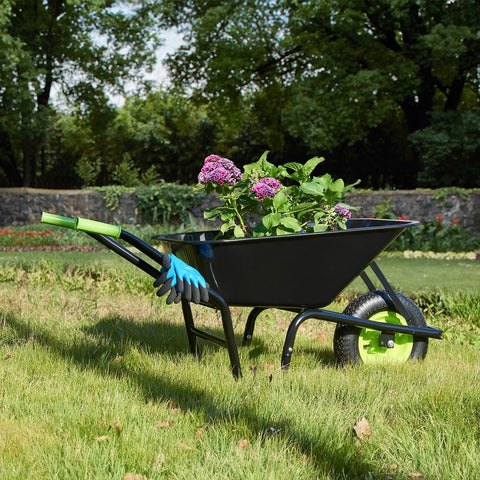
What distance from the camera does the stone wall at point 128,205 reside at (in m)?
9.47

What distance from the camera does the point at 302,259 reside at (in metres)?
2.32

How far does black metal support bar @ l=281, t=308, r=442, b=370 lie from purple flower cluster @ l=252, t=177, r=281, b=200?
0.58 meters

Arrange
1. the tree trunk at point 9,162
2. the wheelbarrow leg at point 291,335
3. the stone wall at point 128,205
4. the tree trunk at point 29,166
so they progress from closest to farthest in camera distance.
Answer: the wheelbarrow leg at point 291,335 < the stone wall at point 128,205 < the tree trunk at point 29,166 < the tree trunk at point 9,162

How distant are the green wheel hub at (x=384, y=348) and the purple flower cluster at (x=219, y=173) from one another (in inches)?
42.1

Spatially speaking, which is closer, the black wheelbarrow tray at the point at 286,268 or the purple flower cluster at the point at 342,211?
the black wheelbarrow tray at the point at 286,268

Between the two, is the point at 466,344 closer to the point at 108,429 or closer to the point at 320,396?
the point at 320,396

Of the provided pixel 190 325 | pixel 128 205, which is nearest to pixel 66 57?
pixel 128 205

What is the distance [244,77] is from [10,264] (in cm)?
1081

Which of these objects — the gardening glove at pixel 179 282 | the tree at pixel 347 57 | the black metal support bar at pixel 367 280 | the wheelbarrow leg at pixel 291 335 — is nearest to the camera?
the gardening glove at pixel 179 282

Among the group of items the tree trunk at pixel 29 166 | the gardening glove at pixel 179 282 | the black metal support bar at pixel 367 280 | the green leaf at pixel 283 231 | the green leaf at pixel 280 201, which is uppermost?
the tree trunk at pixel 29 166

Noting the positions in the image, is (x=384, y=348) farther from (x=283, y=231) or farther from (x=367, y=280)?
(x=283, y=231)

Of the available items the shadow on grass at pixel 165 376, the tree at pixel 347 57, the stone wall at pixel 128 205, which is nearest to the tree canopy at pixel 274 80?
the tree at pixel 347 57

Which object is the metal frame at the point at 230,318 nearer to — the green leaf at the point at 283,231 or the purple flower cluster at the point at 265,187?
the green leaf at the point at 283,231

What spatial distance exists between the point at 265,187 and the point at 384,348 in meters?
1.13
